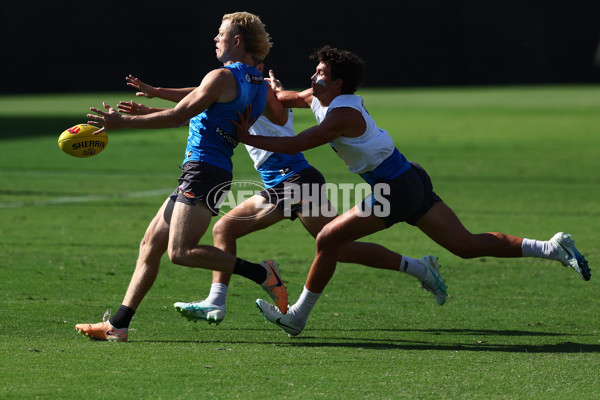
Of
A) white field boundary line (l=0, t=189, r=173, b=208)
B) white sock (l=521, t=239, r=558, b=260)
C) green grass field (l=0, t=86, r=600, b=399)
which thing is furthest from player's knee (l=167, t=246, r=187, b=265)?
white field boundary line (l=0, t=189, r=173, b=208)

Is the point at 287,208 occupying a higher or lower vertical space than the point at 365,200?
lower

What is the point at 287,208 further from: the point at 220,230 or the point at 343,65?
the point at 343,65

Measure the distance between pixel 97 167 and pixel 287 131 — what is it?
11942 millimetres

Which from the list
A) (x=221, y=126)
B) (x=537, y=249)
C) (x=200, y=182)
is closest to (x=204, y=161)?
(x=200, y=182)

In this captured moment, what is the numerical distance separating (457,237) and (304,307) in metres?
1.18

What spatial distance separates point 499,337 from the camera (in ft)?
23.7

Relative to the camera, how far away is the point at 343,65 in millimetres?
7059

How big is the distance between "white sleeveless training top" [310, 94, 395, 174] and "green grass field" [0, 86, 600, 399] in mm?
1239

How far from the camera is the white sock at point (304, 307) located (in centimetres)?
711

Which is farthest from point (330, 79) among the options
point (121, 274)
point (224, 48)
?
point (121, 274)

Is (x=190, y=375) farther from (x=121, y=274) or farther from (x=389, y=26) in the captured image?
(x=389, y=26)

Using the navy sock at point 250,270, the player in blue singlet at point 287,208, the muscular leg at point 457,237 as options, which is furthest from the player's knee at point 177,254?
the muscular leg at point 457,237

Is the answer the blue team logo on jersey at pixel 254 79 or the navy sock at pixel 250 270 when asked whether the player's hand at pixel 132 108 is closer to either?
the blue team logo on jersey at pixel 254 79

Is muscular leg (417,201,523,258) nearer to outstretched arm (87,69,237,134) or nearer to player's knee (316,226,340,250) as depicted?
player's knee (316,226,340,250)
